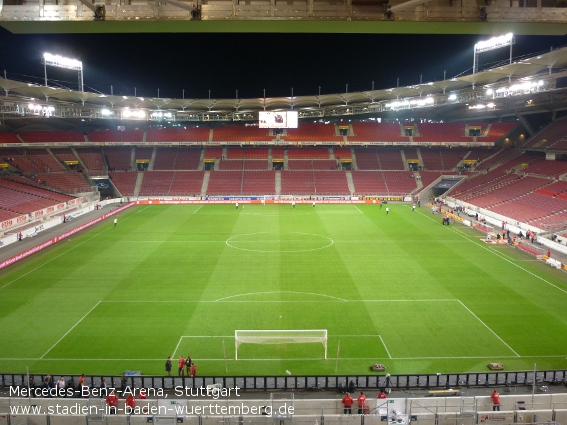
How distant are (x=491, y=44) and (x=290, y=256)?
40.3m

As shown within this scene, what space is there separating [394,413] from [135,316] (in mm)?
13120

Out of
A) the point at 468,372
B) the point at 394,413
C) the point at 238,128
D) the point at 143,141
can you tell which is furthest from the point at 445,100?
the point at 394,413

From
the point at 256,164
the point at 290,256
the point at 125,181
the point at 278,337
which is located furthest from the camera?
the point at 256,164

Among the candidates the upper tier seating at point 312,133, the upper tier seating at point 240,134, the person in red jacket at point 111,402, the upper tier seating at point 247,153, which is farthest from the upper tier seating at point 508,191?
the person in red jacket at point 111,402

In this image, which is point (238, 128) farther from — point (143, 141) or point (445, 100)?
point (445, 100)

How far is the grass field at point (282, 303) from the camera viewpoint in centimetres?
1727

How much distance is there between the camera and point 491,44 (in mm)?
54562

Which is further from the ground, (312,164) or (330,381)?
(312,164)

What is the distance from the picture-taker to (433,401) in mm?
12805

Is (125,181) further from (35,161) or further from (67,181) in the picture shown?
(35,161)

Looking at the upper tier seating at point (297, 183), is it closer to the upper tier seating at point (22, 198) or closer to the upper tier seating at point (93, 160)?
the upper tier seating at point (93, 160)

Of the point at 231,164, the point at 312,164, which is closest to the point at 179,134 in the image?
the point at 231,164

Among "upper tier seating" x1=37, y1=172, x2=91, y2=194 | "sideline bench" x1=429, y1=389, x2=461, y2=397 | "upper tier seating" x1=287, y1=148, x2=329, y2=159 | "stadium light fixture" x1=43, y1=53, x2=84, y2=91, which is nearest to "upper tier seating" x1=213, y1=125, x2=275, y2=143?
"upper tier seating" x1=287, y1=148, x2=329, y2=159

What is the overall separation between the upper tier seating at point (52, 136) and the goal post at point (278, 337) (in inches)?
2321
